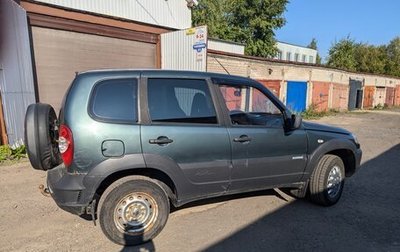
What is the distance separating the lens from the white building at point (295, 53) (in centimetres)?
5041

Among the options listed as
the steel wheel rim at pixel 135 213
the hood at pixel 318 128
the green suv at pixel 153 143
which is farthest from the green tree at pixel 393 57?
the steel wheel rim at pixel 135 213

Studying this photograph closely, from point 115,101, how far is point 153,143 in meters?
0.60

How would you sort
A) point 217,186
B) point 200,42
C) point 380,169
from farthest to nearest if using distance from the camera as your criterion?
1. point 200,42
2. point 380,169
3. point 217,186

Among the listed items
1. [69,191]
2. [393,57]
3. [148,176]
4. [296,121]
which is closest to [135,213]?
[148,176]

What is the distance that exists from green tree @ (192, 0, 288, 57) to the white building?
16.3 metres

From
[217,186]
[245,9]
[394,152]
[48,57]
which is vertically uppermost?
[245,9]

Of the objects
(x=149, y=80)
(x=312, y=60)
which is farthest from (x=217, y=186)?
(x=312, y=60)

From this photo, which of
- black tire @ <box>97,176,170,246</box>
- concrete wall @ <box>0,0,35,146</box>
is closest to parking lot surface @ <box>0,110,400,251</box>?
black tire @ <box>97,176,170,246</box>

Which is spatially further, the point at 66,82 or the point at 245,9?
the point at 245,9

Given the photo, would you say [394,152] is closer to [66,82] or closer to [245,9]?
[66,82]

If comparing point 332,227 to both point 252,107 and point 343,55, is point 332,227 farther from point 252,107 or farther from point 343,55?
point 343,55

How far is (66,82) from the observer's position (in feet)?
30.3

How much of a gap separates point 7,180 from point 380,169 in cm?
763

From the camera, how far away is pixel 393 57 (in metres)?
52.9
